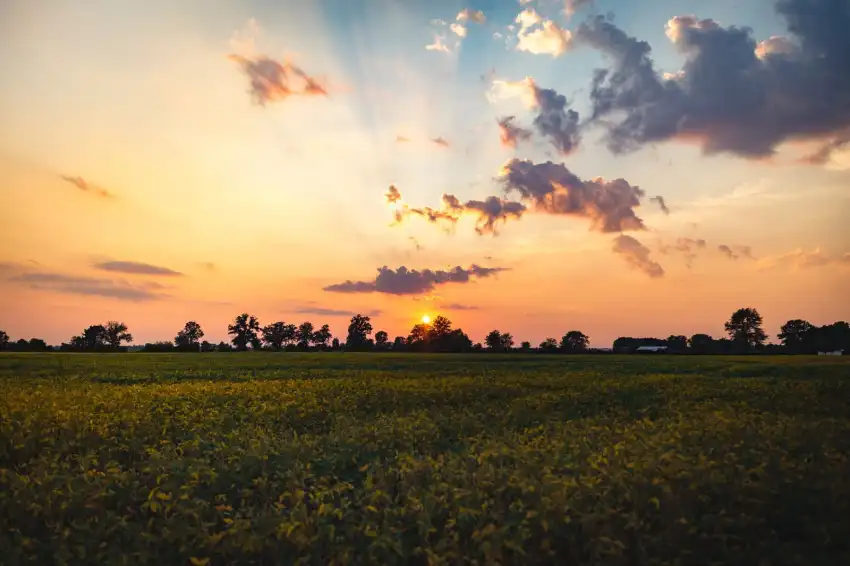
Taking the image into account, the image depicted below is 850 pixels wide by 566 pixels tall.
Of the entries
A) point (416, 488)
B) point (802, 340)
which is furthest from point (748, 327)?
point (416, 488)

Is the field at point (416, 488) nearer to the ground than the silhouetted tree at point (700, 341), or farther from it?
nearer to the ground

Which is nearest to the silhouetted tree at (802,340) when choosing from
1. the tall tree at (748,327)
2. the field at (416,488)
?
the tall tree at (748,327)

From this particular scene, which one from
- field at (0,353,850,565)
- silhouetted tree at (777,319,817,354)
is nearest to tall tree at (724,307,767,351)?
silhouetted tree at (777,319,817,354)

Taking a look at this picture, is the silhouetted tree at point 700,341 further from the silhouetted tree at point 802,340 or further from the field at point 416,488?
the field at point 416,488

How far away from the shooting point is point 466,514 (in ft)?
40.0

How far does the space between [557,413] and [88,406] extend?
22.9m

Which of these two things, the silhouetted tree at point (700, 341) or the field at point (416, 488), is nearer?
the field at point (416, 488)

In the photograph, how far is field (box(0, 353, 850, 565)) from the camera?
456 inches

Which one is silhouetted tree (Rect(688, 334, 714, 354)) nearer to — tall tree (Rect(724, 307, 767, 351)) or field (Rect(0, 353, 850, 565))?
tall tree (Rect(724, 307, 767, 351))

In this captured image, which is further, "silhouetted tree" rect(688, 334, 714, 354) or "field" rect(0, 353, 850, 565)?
"silhouetted tree" rect(688, 334, 714, 354)

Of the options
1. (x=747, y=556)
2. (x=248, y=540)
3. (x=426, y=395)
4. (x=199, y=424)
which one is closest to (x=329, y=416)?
(x=199, y=424)

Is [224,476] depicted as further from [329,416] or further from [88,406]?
[88,406]

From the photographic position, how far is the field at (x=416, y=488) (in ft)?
38.0

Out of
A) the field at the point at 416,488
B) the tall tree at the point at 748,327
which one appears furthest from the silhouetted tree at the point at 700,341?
the field at the point at 416,488
